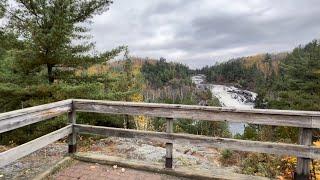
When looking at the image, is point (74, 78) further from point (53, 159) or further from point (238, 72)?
point (238, 72)

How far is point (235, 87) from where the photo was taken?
488 feet

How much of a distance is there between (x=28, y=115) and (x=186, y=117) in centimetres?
238

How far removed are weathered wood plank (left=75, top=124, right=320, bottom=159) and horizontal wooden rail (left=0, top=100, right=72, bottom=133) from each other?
0.64 meters

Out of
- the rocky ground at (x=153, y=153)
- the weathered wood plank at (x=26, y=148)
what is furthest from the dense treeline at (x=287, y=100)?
the weathered wood plank at (x=26, y=148)

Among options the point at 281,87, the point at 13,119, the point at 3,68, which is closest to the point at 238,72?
the point at 281,87

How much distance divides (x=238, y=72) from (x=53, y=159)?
152m

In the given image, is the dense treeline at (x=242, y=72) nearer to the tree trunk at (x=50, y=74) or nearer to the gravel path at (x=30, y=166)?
the tree trunk at (x=50, y=74)

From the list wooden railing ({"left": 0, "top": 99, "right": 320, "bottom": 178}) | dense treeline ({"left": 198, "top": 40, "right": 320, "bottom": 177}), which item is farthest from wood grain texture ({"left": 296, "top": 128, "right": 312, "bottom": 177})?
dense treeline ({"left": 198, "top": 40, "right": 320, "bottom": 177})

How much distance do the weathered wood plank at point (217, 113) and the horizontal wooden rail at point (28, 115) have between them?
1.47 ft

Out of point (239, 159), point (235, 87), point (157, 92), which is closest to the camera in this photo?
point (239, 159)

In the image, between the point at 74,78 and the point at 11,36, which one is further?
the point at 74,78

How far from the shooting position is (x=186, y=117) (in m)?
5.37

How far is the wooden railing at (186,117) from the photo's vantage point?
4672 millimetres

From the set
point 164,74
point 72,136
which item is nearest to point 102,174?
point 72,136
